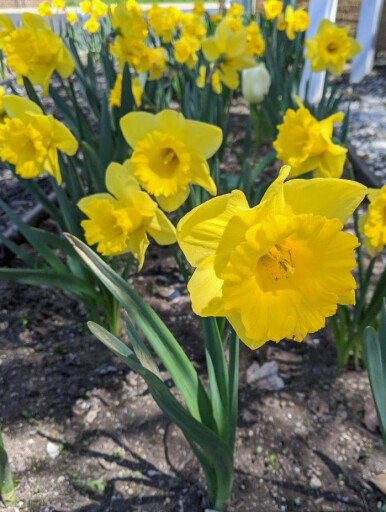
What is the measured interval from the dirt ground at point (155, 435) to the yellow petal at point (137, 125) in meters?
0.85

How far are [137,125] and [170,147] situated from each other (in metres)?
0.11

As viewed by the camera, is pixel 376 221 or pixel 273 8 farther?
pixel 273 8

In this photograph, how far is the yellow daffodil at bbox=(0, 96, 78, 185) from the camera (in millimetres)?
1345

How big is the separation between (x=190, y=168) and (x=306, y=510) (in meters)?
0.95

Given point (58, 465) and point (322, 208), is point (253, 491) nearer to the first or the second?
point (58, 465)

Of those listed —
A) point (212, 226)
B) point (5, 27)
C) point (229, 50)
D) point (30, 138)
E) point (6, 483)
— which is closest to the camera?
point (212, 226)

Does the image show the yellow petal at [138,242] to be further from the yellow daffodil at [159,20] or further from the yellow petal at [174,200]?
the yellow daffodil at [159,20]

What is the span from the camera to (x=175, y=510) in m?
1.18

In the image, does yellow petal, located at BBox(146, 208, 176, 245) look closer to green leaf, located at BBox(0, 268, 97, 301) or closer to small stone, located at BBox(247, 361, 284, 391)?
green leaf, located at BBox(0, 268, 97, 301)

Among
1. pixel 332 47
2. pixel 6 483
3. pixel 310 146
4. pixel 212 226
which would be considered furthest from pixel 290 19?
pixel 6 483

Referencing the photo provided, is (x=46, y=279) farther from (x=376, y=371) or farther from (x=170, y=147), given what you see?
(x=376, y=371)

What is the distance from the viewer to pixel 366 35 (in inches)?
211

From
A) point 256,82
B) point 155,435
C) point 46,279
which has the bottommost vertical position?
point 155,435

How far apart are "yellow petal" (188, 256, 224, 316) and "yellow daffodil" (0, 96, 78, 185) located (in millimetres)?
860
